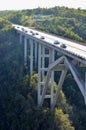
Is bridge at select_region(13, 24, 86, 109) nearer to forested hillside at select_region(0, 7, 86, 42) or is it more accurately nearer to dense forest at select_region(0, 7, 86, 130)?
dense forest at select_region(0, 7, 86, 130)

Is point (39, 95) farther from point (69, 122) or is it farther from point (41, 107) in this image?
point (69, 122)

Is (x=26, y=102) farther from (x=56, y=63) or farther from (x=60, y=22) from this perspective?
(x=60, y=22)

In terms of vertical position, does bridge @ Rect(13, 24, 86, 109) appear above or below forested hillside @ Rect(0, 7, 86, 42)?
above

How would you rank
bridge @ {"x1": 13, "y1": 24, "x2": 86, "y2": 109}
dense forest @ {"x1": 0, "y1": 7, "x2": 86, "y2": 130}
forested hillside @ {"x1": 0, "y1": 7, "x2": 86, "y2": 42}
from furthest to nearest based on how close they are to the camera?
forested hillside @ {"x1": 0, "y1": 7, "x2": 86, "y2": 42}, dense forest @ {"x1": 0, "y1": 7, "x2": 86, "y2": 130}, bridge @ {"x1": 13, "y1": 24, "x2": 86, "y2": 109}

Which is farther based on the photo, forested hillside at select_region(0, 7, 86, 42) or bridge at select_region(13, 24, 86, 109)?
forested hillside at select_region(0, 7, 86, 42)

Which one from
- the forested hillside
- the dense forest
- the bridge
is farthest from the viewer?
the forested hillside

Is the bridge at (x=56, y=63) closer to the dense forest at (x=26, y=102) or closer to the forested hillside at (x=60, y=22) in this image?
the dense forest at (x=26, y=102)

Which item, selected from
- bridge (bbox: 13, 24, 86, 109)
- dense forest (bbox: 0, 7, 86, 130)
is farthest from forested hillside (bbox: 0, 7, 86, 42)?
bridge (bbox: 13, 24, 86, 109)

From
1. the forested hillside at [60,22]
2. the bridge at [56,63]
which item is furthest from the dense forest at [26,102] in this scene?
the forested hillside at [60,22]

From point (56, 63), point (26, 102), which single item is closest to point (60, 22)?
point (26, 102)

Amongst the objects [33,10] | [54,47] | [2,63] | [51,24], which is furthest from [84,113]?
[33,10]

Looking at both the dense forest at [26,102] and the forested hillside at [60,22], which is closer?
the dense forest at [26,102]
